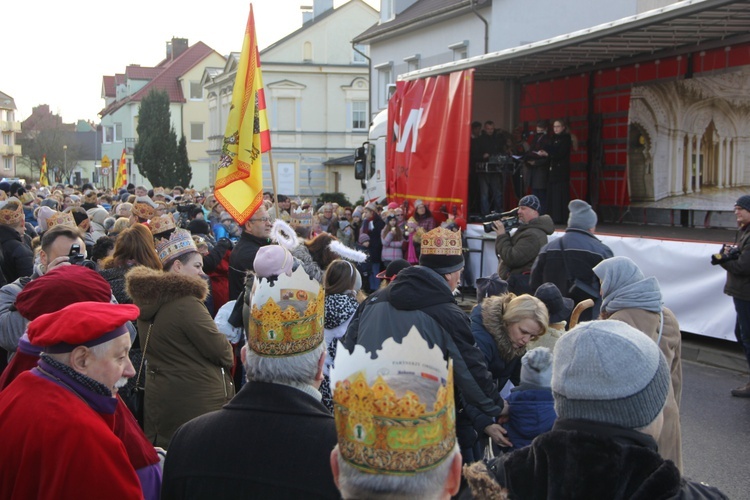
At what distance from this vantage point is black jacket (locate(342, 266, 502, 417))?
430 centimetres

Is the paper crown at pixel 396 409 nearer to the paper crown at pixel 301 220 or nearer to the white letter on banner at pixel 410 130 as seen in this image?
the paper crown at pixel 301 220

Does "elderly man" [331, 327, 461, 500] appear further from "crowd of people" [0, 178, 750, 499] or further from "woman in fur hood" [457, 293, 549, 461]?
"woman in fur hood" [457, 293, 549, 461]

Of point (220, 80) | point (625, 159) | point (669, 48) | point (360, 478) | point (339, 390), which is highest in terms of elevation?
point (220, 80)

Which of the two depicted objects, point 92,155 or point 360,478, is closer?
point 360,478

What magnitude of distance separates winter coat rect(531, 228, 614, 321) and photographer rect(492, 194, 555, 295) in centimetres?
86

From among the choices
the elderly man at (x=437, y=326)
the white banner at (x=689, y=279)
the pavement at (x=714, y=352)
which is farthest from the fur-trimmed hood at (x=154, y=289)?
the white banner at (x=689, y=279)

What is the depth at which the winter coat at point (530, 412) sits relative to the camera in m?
4.07

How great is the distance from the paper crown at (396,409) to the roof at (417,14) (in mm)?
22824

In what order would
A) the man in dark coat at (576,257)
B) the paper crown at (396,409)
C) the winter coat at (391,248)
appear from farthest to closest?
the winter coat at (391,248) → the man in dark coat at (576,257) → the paper crown at (396,409)

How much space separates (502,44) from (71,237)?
16.7 meters

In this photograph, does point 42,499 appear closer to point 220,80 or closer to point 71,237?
point 71,237

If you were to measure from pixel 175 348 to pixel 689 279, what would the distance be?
304 inches

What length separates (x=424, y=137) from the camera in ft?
48.8

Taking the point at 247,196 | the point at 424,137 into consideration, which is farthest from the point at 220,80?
the point at 247,196
